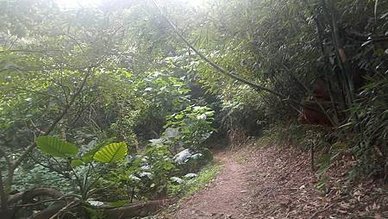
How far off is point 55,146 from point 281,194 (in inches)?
96.8

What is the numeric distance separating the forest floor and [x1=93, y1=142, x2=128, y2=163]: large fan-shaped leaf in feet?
3.23

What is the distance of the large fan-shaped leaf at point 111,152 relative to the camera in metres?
4.23

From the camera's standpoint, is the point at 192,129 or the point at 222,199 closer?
the point at 222,199

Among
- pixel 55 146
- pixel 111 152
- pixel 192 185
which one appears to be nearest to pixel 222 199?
pixel 192 185

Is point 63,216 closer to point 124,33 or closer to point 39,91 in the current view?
point 39,91

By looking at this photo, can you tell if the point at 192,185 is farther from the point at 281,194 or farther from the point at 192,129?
the point at 281,194

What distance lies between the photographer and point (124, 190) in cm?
570

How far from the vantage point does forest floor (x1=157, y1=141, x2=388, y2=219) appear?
272cm

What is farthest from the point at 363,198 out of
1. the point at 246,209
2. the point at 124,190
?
the point at 124,190

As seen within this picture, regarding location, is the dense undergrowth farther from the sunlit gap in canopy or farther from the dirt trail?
the dirt trail

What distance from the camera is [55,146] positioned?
13.4ft

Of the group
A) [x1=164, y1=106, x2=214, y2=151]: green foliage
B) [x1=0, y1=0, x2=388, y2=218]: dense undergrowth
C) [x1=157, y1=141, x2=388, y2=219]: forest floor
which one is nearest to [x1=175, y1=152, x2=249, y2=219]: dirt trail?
[x1=157, y1=141, x2=388, y2=219]: forest floor

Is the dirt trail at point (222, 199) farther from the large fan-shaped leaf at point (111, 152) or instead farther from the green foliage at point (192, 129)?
the green foliage at point (192, 129)

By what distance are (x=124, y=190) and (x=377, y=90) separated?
4.10 meters
